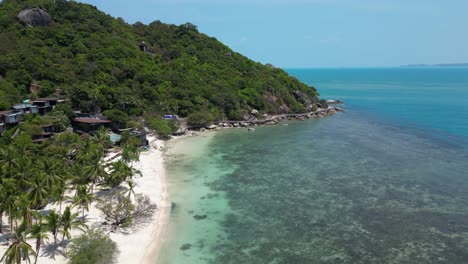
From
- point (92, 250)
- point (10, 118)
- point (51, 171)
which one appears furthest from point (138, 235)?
point (10, 118)

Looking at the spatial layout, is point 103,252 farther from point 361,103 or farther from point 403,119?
point 361,103

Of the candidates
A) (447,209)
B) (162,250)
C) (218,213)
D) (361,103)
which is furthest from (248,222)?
(361,103)

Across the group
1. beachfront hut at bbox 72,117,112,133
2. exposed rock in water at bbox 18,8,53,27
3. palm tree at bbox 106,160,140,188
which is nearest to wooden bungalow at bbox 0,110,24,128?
beachfront hut at bbox 72,117,112,133

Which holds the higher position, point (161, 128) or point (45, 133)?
point (45, 133)

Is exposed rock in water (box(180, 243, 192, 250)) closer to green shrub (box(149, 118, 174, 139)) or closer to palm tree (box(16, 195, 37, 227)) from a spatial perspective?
palm tree (box(16, 195, 37, 227))

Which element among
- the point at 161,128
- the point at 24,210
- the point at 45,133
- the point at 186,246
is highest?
the point at 45,133

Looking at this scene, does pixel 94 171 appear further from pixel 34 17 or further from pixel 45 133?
pixel 34 17

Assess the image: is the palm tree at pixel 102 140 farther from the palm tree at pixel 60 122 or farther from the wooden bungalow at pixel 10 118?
the wooden bungalow at pixel 10 118
